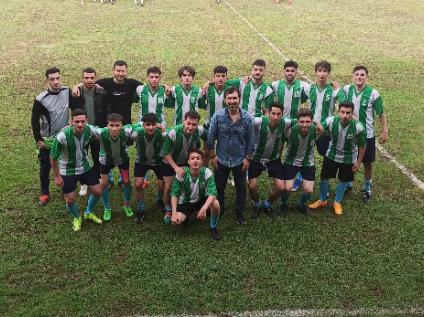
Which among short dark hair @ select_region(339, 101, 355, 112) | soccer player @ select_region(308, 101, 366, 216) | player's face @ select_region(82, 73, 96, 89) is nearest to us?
short dark hair @ select_region(339, 101, 355, 112)

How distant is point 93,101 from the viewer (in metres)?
7.39

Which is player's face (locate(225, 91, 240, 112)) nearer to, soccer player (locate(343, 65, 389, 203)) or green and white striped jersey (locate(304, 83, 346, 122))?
green and white striped jersey (locate(304, 83, 346, 122))

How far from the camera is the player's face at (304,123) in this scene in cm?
682

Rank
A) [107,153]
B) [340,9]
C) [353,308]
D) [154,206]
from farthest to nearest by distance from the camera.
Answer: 1. [340,9]
2. [154,206]
3. [107,153]
4. [353,308]

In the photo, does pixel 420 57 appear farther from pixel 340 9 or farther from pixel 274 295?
pixel 274 295

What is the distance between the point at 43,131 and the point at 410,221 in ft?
17.5

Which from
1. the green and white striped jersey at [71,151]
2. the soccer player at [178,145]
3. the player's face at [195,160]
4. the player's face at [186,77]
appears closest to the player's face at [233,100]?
the soccer player at [178,145]

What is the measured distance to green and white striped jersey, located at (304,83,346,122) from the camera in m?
7.62

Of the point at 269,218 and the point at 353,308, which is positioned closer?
the point at 353,308

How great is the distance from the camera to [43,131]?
7.38 meters

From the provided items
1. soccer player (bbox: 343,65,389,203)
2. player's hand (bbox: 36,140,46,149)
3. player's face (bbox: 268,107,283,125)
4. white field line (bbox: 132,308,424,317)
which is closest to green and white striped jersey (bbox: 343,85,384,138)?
soccer player (bbox: 343,65,389,203)

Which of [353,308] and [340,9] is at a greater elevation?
[340,9]

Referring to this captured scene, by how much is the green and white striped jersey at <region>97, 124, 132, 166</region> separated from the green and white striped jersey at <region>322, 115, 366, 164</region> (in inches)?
109

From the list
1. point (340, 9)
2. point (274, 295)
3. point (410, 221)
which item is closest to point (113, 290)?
point (274, 295)
